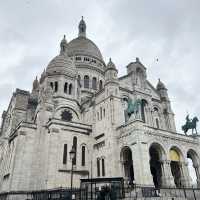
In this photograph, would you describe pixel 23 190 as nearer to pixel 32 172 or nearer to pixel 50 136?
pixel 32 172

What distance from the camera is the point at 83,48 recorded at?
56500 millimetres

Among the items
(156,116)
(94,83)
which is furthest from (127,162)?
(94,83)

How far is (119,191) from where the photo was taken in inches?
819

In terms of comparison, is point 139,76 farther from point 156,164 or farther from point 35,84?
point 35,84

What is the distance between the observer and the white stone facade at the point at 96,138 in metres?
27.7

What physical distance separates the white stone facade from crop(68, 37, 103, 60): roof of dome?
13.6 metres

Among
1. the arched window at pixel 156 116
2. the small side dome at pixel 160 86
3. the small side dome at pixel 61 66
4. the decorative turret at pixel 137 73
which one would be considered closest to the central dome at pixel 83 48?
the small side dome at pixel 61 66

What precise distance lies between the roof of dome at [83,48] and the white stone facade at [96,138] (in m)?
13.6

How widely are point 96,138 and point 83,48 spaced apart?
3005 centimetres

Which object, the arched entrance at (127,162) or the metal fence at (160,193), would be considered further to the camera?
the arched entrance at (127,162)

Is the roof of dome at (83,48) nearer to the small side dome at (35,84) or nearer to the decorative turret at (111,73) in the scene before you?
the small side dome at (35,84)

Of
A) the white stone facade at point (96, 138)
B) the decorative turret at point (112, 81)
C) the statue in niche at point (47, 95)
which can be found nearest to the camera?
the white stone facade at point (96, 138)

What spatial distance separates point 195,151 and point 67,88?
2412 cm

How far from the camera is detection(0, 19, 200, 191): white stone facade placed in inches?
1091
